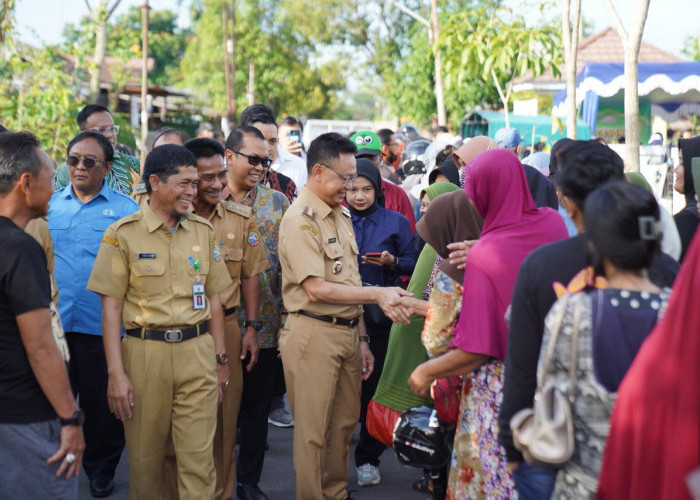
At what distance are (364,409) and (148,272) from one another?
2.35m

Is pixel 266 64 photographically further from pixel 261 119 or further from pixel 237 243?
pixel 237 243

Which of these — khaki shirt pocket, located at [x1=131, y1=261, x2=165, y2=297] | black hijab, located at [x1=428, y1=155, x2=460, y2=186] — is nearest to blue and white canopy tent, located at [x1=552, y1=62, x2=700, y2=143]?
black hijab, located at [x1=428, y1=155, x2=460, y2=186]

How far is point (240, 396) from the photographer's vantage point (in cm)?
515

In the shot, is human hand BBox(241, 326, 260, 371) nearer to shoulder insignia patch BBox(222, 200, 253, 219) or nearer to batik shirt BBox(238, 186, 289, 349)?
batik shirt BBox(238, 186, 289, 349)

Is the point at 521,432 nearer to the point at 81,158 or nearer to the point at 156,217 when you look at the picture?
the point at 156,217

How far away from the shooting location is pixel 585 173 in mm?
3066

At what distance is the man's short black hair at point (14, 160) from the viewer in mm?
3326

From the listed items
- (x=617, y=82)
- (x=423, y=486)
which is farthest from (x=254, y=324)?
(x=617, y=82)

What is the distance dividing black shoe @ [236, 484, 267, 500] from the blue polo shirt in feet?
4.37

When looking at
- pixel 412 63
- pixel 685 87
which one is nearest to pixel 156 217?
Result: pixel 685 87

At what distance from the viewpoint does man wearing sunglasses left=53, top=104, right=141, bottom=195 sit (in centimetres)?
600

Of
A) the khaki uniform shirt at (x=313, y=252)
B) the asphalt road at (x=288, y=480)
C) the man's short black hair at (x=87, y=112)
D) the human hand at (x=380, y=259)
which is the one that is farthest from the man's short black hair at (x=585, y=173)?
the man's short black hair at (x=87, y=112)

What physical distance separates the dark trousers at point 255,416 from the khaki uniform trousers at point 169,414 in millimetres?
884

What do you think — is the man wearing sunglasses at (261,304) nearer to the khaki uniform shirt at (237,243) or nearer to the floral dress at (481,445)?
the khaki uniform shirt at (237,243)
